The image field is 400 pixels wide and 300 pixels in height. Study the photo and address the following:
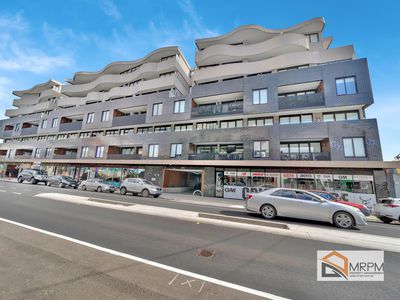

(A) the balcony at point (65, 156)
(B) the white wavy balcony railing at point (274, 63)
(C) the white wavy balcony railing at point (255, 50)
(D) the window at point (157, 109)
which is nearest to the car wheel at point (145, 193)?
(D) the window at point (157, 109)

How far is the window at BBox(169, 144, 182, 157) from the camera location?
23047 mm

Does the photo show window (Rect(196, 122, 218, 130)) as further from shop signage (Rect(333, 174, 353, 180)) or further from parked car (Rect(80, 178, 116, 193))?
shop signage (Rect(333, 174, 353, 180))

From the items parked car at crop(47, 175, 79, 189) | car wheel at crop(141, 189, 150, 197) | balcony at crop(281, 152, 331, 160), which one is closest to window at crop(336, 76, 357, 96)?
balcony at crop(281, 152, 331, 160)

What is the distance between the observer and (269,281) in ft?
10.9

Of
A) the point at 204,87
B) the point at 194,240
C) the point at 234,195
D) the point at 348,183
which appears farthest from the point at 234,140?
the point at 194,240

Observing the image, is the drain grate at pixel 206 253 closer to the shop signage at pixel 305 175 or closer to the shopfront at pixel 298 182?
the shopfront at pixel 298 182

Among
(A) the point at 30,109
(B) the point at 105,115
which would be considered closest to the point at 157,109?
(B) the point at 105,115

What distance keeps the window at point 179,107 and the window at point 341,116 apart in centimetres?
1649

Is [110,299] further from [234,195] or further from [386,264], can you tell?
[234,195]

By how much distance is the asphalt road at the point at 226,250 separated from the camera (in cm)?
320

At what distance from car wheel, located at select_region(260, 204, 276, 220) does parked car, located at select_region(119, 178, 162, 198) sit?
10.8 m

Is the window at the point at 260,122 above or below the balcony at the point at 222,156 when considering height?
above

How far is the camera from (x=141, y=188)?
17.3m

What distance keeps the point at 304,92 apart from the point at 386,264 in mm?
20634
